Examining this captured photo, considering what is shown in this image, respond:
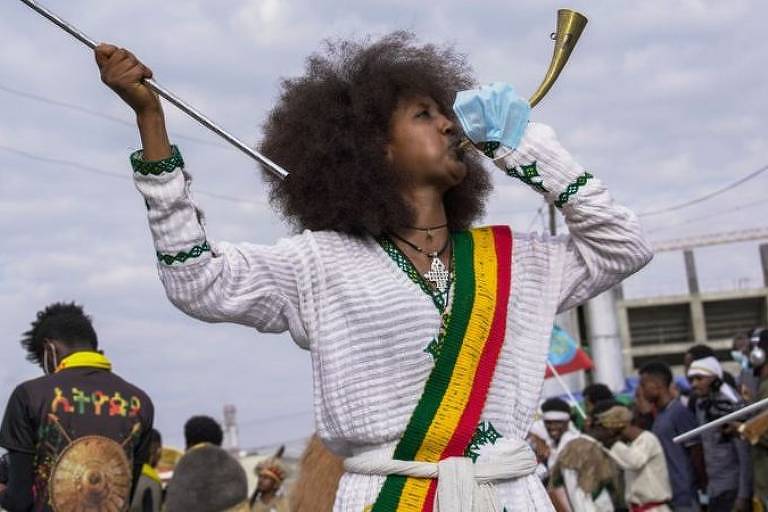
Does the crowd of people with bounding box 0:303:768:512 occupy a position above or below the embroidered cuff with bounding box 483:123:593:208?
below

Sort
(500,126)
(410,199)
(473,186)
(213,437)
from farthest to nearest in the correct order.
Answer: (213,437)
(473,186)
(410,199)
(500,126)

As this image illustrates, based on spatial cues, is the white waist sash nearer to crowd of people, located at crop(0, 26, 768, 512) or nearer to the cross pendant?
crowd of people, located at crop(0, 26, 768, 512)

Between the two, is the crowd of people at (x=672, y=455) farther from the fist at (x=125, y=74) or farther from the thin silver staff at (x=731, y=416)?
the fist at (x=125, y=74)

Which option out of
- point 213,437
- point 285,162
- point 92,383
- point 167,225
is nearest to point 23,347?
point 92,383

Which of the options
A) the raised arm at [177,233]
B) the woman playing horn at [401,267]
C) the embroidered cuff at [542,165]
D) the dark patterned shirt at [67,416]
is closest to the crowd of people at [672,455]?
the dark patterned shirt at [67,416]

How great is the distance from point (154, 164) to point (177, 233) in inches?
6.5

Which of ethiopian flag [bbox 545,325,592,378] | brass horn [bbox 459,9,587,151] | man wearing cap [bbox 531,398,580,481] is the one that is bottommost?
man wearing cap [bbox 531,398,580,481]

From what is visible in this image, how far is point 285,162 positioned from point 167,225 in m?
0.69

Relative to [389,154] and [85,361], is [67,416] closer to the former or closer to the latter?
[85,361]

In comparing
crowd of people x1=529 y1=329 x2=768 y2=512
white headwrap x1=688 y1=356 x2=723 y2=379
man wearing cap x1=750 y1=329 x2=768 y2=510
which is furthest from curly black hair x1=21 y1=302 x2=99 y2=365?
white headwrap x1=688 y1=356 x2=723 y2=379

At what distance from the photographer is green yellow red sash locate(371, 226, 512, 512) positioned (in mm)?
3014

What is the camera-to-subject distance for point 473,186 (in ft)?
12.3

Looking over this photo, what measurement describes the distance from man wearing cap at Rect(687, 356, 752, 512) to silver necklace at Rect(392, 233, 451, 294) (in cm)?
525

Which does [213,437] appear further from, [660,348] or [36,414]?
[660,348]
